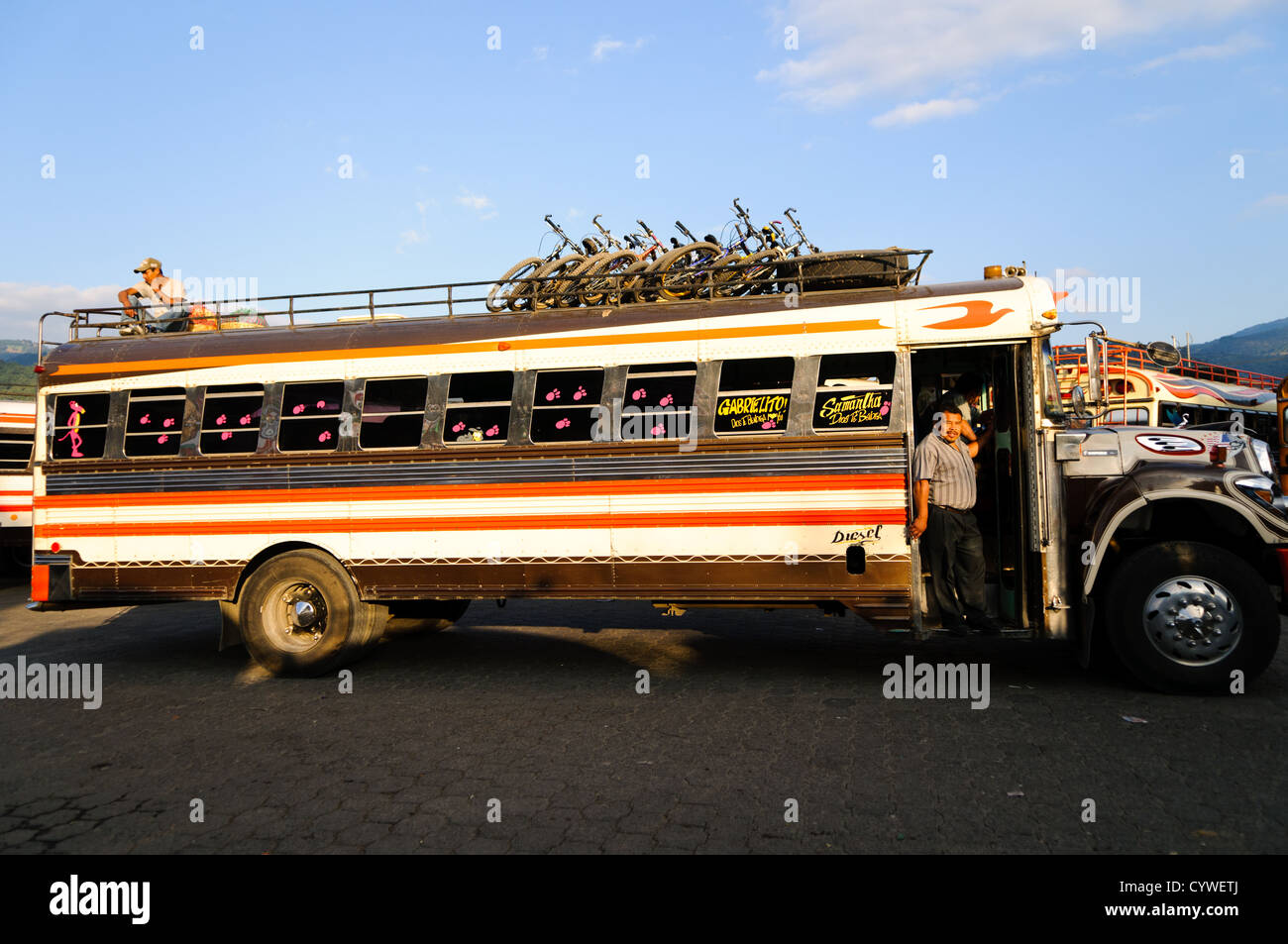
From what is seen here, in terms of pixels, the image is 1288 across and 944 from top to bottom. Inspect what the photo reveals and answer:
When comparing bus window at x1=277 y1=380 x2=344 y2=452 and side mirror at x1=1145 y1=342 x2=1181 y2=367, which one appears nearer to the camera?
side mirror at x1=1145 y1=342 x2=1181 y2=367

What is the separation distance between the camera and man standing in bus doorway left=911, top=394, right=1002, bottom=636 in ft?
23.5

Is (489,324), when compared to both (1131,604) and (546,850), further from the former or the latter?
(1131,604)

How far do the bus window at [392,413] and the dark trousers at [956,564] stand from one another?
450 centimetres

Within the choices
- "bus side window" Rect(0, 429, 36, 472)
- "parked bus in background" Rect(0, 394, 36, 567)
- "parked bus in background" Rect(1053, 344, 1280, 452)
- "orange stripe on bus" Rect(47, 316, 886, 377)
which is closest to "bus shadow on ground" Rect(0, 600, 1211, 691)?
"orange stripe on bus" Rect(47, 316, 886, 377)

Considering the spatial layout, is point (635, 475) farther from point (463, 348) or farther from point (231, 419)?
point (231, 419)

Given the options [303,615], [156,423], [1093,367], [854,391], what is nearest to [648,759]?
[854,391]

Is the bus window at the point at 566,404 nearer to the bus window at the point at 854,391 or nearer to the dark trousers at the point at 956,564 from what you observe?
the bus window at the point at 854,391

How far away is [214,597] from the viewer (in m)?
8.42

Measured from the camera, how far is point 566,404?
7855 mm

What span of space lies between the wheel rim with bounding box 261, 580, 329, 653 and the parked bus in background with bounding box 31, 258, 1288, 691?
25 millimetres

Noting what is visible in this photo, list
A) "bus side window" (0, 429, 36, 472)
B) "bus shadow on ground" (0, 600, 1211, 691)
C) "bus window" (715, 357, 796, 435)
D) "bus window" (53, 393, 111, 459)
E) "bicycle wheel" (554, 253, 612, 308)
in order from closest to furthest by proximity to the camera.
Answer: "bus window" (715, 357, 796, 435) → "bus shadow on ground" (0, 600, 1211, 691) → "bicycle wheel" (554, 253, 612, 308) → "bus window" (53, 393, 111, 459) → "bus side window" (0, 429, 36, 472)

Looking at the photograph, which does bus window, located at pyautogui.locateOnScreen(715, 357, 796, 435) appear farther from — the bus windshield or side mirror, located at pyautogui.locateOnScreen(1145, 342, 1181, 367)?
side mirror, located at pyautogui.locateOnScreen(1145, 342, 1181, 367)

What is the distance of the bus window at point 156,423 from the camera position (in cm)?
862

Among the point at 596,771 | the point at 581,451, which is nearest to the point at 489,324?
the point at 581,451
